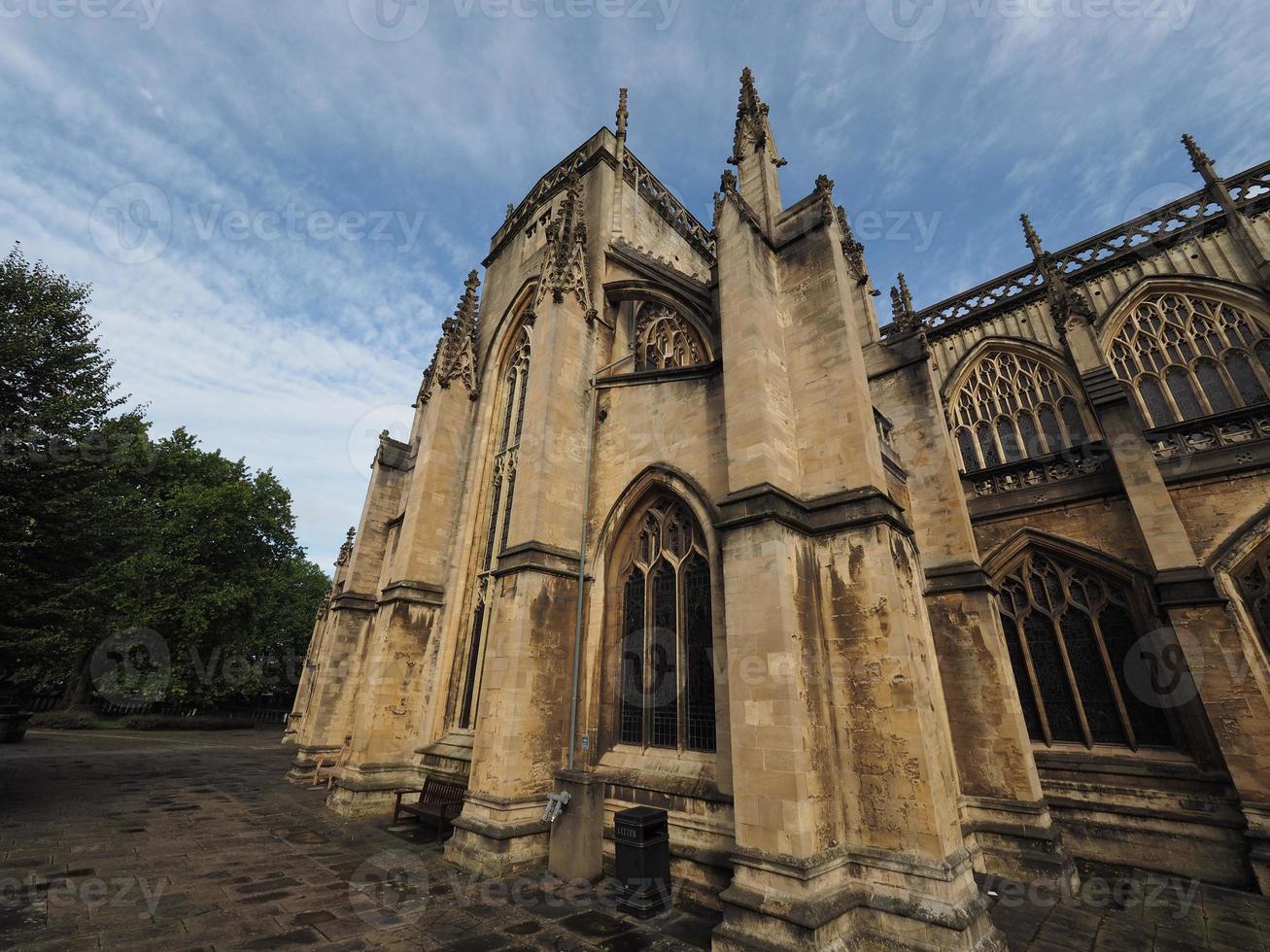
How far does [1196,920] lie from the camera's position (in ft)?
19.5

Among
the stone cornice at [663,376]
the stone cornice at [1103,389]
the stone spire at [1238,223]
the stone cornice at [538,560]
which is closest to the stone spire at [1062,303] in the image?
the stone cornice at [1103,389]

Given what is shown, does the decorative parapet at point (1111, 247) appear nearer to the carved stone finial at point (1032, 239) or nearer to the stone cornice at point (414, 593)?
the carved stone finial at point (1032, 239)

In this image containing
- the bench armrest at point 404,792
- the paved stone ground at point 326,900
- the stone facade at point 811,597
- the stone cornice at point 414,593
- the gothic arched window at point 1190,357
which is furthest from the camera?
the gothic arched window at point 1190,357

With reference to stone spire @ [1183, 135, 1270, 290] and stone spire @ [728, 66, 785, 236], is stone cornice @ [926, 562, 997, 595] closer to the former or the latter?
stone spire @ [728, 66, 785, 236]

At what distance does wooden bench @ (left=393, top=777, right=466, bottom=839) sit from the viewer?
837 centimetres

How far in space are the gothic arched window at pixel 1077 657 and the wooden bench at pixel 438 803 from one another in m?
10.9

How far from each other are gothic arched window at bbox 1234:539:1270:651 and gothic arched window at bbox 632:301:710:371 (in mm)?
10640

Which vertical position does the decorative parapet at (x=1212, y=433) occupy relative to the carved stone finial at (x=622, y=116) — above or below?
below

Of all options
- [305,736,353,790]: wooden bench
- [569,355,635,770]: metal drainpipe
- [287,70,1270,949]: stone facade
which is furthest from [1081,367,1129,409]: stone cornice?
[305,736,353,790]: wooden bench

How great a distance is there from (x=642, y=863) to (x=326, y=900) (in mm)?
3547

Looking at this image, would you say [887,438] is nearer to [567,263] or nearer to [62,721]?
[567,263]

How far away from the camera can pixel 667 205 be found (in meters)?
17.3

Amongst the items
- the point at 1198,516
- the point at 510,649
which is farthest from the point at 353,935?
the point at 1198,516

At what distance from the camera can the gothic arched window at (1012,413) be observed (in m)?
15.2
